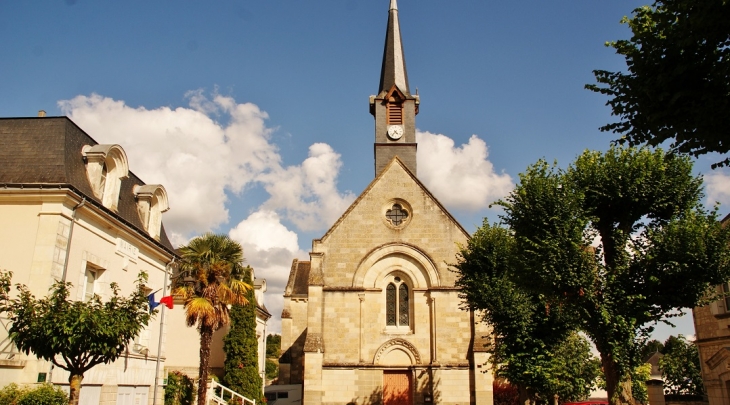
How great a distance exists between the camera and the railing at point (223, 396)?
80.5 ft

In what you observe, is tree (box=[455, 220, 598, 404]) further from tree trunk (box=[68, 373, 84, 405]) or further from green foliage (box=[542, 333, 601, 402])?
tree trunk (box=[68, 373, 84, 405])

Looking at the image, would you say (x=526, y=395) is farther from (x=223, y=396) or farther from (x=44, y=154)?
(x=44, y=154)

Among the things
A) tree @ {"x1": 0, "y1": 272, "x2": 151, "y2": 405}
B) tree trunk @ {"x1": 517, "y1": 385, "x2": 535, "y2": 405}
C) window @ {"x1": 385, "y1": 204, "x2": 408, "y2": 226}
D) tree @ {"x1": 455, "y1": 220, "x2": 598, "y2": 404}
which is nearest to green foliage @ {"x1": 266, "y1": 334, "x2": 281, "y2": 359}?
window @ {"x1": 385, "y1": 204, "x2": 408, "y2": 226}

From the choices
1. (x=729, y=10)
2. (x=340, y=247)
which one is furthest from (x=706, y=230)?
(x=340, y=247)

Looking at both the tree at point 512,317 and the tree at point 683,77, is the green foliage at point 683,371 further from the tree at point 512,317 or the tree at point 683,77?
the tree at point 683,77

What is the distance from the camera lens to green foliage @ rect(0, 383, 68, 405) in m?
12.5

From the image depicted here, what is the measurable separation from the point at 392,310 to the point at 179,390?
9910 mm

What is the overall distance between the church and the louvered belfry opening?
147 inches

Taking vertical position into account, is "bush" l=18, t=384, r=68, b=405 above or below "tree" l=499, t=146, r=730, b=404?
below

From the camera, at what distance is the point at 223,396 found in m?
26.8

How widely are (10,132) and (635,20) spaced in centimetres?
1621

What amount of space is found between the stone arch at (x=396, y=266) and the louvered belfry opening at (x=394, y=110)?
828 centimetres

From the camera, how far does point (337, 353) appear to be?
2602 cm

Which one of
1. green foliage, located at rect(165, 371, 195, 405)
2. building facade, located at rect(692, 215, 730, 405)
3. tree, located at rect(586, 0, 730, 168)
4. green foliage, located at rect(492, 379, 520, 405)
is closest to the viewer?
tree, located at rect(586, 0, 730, 168)
